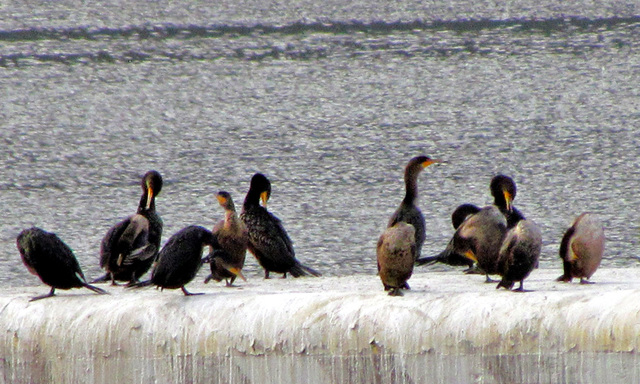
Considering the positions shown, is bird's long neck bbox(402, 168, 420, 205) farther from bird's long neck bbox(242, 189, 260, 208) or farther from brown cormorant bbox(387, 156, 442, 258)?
bird's long neck bbox(242, 189, 260, 208)

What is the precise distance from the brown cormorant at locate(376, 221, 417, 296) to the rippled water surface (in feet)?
7.34

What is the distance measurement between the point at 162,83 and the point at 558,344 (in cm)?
738

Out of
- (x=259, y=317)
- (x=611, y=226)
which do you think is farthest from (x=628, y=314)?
(x=611, y=226)

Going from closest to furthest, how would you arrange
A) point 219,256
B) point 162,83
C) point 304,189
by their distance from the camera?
point 219,256 < point 304,189 < point 162,83

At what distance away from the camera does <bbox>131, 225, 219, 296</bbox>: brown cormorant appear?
361 centimetres

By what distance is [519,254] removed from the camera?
11.6ft

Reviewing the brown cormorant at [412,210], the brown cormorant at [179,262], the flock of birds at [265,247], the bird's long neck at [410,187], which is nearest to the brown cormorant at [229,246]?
the flock of birds at [265,247]

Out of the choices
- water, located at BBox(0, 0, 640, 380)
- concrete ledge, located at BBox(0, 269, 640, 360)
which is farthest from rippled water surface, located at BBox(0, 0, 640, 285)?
concrete ledge, located at BBox(0, 269, 640, 360)

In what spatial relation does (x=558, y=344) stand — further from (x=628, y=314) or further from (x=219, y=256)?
(x=219, y=256)

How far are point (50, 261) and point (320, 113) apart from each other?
5.70 metres

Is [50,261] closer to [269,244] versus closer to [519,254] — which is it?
[269,244]

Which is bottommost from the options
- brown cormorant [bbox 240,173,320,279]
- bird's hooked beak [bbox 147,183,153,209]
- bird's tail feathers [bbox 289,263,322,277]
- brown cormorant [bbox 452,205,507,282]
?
bird's tail feathers [bbox 289,263,322,277]

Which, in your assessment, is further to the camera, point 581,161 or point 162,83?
point 162,83

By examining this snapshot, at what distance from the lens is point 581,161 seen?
8.05 metres
